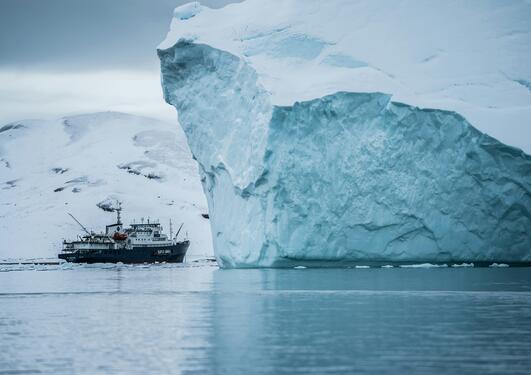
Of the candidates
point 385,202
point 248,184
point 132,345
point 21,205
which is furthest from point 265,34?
point 21,205

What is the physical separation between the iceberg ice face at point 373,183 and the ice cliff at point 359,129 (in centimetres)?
4

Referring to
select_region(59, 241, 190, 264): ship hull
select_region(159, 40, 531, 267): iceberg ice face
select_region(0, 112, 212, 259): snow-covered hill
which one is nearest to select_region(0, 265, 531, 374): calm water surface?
select_region(159, 40, 531, 267): iceberg ice face

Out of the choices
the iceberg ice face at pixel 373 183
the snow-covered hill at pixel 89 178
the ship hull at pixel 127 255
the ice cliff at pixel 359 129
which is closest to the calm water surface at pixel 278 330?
the iceberg ice face at pixel 373 183

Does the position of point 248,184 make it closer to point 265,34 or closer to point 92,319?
point 265,34

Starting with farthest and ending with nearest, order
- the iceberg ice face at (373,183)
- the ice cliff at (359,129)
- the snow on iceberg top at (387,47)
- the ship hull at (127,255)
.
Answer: the ship hull at (127,255)
the snow on iceberg top at (387,47)
the ice cliff at (359,129)
the iceberg ice face at (373,183)

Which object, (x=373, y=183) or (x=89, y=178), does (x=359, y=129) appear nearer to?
(x=373, y=183)

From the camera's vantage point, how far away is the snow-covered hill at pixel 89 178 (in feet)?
262

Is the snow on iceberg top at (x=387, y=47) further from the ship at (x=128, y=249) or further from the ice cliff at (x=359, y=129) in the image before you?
the ship at (x=128, y=249)

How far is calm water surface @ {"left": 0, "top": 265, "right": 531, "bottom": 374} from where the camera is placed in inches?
375

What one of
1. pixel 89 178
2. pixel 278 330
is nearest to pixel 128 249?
pixel 89 178

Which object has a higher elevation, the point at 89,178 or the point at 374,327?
the point at 89,178

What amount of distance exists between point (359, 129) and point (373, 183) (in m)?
1.67

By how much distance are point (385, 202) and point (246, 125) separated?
5.21 meters

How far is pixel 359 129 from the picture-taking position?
27.8m
